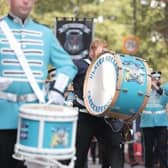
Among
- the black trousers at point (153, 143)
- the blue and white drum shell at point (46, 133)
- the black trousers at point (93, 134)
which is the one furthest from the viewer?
the black trousers at point (153, 143)

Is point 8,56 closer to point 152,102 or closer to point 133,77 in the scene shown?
point 133,77

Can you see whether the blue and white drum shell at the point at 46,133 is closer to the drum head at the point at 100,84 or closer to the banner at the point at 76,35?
the drum head at the point at 100,84

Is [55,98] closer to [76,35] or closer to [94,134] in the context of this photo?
[94,134]

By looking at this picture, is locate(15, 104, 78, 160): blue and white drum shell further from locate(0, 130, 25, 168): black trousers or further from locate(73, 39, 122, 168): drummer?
locate(73, 39, 122, 168): drummer

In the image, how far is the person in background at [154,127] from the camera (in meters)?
11.3

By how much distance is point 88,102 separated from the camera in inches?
282

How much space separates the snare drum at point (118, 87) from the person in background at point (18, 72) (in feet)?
6.85

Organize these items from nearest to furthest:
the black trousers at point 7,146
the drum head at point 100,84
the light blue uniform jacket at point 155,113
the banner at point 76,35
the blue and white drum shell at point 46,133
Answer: the blue and white drum shell at point 46,133
the black trousers at point 7,146
the drum head at point 100,84
the light blue uniform jacket at point 155,113
the banner at point 76,35

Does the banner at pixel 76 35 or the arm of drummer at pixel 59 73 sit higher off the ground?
the banner at pixel 76 35

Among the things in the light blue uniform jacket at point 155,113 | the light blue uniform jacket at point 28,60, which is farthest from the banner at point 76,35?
the light blue uniform jacket at point 28,60

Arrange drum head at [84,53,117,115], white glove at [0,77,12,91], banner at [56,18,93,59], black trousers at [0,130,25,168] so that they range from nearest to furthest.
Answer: white glove at [0,77,12,91] < black trousers at [0,130,25,168] < drum head at [84,53,117,115] < banner at [56,18,93,59]

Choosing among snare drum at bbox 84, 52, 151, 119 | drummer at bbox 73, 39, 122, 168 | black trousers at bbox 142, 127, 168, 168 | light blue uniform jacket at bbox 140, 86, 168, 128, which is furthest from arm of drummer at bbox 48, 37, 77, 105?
black trousers at bbox 142, 127, 168, 168

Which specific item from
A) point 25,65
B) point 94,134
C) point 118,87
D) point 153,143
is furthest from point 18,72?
point 153,143

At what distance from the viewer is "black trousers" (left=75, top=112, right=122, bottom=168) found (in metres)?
7.20
